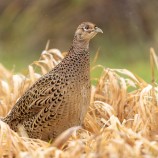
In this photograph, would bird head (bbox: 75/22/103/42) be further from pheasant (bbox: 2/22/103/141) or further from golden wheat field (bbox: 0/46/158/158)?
golden wheat field (bbox: 0/46/158/158)

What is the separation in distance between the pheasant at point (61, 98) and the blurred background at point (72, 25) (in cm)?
661

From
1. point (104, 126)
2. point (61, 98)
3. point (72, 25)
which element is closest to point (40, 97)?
point (61, 98)

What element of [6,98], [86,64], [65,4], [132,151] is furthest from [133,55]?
[132,151]

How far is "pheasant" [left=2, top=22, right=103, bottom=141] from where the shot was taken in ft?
22.8

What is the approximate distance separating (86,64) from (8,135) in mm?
921

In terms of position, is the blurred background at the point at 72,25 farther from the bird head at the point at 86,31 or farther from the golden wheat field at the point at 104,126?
the bird head at the point at 86,31

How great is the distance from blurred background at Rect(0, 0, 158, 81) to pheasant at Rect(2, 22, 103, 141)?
661 cm

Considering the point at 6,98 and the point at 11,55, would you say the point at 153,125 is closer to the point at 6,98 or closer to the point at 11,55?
the point at 6,98

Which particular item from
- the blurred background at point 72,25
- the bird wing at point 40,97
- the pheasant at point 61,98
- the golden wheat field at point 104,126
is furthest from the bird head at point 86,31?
the blurred background at point 72,25

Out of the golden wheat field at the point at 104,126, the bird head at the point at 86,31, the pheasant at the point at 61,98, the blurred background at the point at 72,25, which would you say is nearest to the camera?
the golden wheat field at the point at 104,126

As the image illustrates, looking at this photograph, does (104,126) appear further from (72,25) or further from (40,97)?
(72,25)

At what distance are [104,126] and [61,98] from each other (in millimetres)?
350

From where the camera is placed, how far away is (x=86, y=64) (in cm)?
A: 713

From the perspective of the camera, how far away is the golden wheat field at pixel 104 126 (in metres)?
5.98
